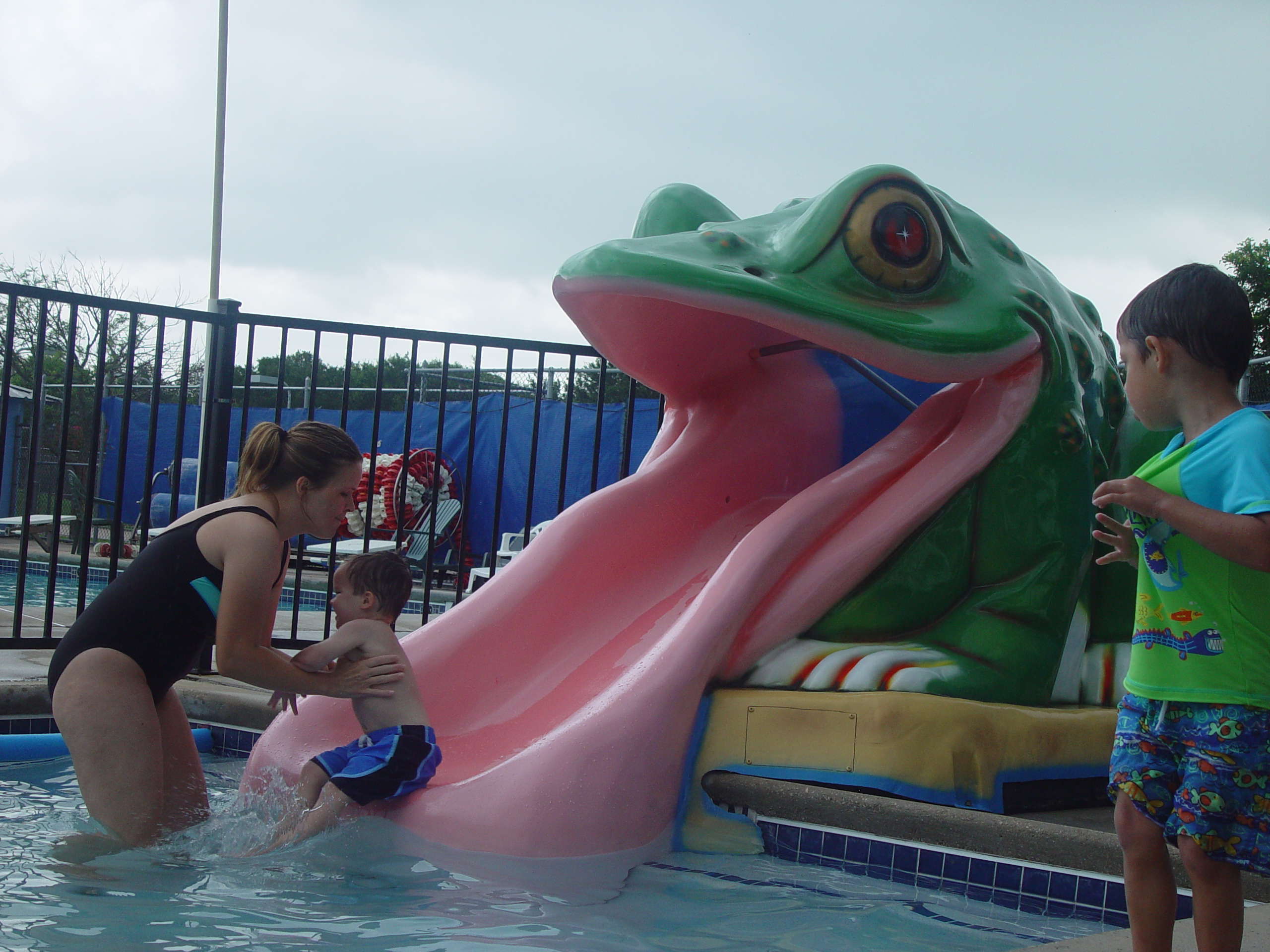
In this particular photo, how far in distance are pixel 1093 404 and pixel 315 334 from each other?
296cm

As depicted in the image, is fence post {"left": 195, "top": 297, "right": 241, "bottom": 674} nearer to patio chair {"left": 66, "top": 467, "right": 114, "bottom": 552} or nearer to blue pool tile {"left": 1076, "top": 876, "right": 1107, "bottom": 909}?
blue pool tile {"left": 1076, "top": 876, "right": 1107, "bottom": 909}

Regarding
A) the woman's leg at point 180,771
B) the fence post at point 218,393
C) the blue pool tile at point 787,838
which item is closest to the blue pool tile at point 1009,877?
the blue pool tile at point 787,838

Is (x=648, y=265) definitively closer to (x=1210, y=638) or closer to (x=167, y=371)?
(x=1210, y=638)

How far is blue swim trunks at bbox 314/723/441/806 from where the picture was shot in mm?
2604

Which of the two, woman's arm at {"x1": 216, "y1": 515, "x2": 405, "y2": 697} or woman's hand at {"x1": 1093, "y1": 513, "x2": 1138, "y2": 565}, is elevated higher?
woman's hand at {"x1": 1093, "y1": 513, "x2": 1138, "y2": 565}

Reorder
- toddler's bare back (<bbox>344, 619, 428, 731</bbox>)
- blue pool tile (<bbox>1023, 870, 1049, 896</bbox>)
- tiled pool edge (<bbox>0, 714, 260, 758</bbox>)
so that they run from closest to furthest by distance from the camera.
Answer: blue pool tile (<bbox>1023, 870, 1049, 896</bbox>)
toddler's bare back (<bbox>344, 619, 428, 731</bbox>)
tiled pool edge (<bbox>0, 714, 260, 758</bbox>)

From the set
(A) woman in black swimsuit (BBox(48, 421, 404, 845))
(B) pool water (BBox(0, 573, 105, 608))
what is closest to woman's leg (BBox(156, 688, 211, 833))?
(A) woman in black swimsuit (BBox(48, 421, 404, 845))

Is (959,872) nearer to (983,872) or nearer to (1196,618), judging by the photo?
(983,872)

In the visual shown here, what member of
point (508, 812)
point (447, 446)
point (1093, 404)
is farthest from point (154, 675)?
point (447, 446)

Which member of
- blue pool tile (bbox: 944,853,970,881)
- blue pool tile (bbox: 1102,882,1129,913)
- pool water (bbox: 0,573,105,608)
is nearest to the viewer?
blue pool tile (bbox: 1102,882,1129,913)

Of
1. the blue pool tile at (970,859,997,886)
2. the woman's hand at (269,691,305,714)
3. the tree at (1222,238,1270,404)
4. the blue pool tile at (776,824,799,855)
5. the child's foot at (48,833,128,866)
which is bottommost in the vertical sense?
the child's foot at (48,833,128,866)

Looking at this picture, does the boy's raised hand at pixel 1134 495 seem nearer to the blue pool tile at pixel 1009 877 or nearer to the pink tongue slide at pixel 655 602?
the blue pool tile at pixel 1009 877

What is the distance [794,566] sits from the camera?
308 centimetres

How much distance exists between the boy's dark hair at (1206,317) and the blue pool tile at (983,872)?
48.3 inches
